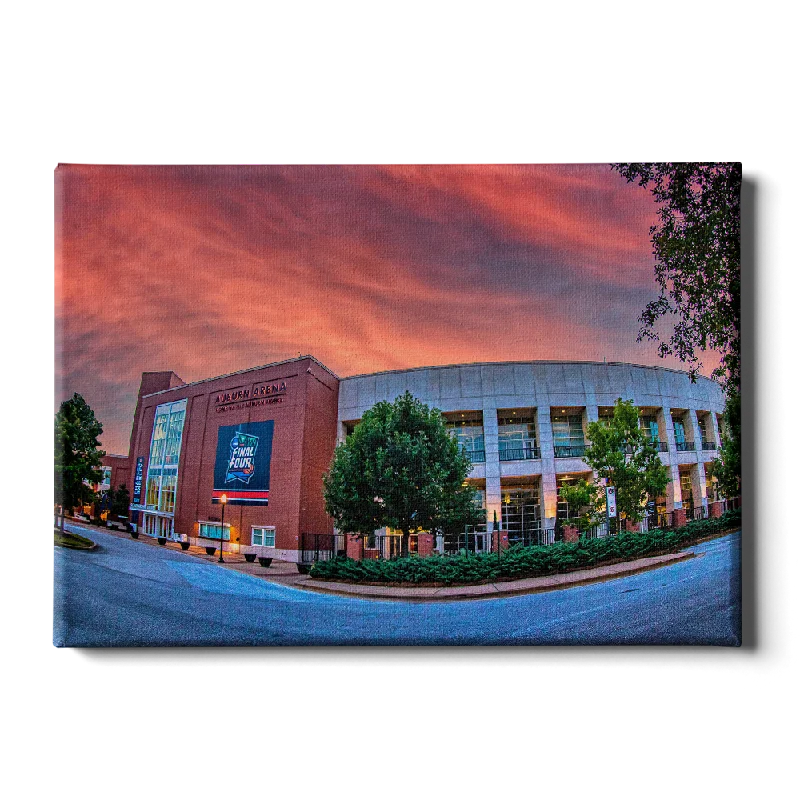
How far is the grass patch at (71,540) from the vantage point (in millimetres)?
3859

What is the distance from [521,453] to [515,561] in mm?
984

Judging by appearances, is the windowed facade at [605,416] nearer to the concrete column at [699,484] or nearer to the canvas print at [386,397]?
the canvas print at [386,397]

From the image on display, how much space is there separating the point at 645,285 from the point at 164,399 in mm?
4762

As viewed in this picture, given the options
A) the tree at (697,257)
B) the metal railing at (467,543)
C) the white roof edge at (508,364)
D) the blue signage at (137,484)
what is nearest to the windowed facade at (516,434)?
the white roof edge at (508,364)

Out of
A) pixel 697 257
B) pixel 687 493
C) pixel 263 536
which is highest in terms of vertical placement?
pixel 697 257

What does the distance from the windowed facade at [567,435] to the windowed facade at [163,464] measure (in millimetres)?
3577

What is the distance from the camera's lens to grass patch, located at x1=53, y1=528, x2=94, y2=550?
12.7 ft

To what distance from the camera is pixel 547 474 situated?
13.0ft

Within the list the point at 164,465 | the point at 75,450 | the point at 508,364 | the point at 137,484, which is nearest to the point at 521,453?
the point at 508,364

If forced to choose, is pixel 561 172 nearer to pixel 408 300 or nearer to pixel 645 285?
pixel 645 285

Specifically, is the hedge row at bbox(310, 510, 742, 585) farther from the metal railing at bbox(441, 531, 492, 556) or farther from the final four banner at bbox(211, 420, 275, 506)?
the final four banner at bbox(211, 420, 275, 506)

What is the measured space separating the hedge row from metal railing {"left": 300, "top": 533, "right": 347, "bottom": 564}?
0.23 feet

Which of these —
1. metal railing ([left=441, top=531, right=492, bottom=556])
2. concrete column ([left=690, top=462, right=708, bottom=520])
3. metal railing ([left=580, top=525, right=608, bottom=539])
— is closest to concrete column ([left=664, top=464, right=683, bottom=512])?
concrete column ([left=690, top=462, right=708, bottom=520])

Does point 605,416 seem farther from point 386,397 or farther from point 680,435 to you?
point 386,397
